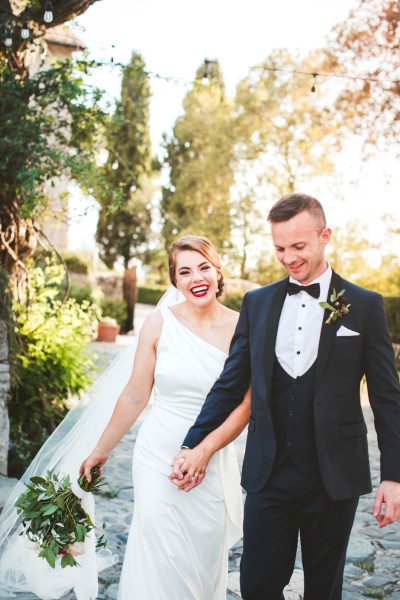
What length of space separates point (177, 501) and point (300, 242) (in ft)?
4.36

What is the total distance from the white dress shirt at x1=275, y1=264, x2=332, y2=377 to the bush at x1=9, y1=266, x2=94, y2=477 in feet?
15.1

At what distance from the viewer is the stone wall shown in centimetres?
548

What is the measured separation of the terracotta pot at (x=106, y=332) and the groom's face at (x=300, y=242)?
15.9 meters

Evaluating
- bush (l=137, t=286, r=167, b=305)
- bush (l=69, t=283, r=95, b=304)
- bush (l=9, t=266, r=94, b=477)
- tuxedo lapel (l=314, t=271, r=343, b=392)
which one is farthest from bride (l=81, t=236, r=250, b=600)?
bush (l=137, t=286, r=167, b=305)

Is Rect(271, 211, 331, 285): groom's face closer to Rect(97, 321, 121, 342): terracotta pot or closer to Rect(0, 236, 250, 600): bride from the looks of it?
Rect(0, 236, 250, 600): bride

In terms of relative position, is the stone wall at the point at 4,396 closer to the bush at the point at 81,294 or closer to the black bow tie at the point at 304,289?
the black bow tie at the point at 304,289

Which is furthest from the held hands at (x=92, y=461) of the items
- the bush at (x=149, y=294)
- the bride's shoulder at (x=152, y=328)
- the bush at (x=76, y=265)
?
the bush at (x=149, y=294)

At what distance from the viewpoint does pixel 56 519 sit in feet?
10.2

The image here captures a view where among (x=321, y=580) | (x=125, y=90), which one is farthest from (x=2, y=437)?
(x=125, y=90)

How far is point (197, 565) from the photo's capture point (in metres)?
2.97

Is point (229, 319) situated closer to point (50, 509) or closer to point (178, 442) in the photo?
point (178, 442)

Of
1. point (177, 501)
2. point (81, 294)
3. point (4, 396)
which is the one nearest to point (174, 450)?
point (177, 501)

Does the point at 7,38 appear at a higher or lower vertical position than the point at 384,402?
higher

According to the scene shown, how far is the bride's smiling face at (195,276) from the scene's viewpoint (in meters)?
3.23
